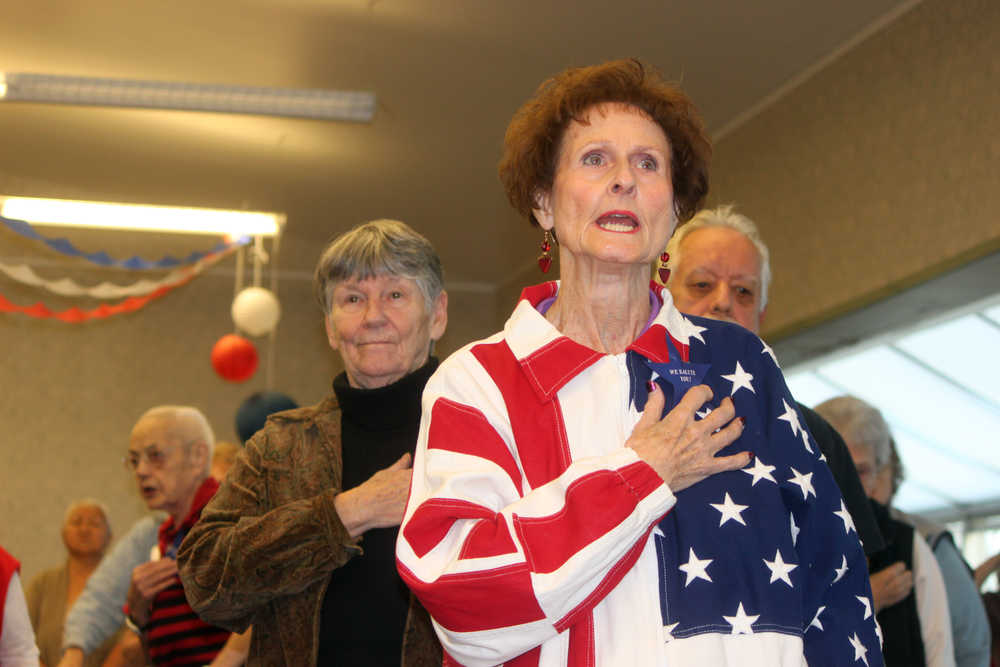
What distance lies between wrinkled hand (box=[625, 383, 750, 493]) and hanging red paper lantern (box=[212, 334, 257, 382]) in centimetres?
655

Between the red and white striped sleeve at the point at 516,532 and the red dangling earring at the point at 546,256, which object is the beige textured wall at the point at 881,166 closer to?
the red dangling earring at the point at 546,256

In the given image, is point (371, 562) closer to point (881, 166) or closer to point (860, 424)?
point (860, 424)

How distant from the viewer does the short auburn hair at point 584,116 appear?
5.77 feet

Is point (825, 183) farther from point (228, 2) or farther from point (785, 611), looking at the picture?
point (785, 611)

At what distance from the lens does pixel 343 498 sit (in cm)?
218

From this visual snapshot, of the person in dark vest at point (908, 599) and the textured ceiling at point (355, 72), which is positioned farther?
the textured ceiling at point (355, 72)

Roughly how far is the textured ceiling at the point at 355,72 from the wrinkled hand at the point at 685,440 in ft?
12.4

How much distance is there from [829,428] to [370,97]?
14.4 ft

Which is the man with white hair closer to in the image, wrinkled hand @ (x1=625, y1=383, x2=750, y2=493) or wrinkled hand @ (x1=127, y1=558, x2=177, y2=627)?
wrinkled hand @ (x1=625, y1=383, x2=750, y2=493)

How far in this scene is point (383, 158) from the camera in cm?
795

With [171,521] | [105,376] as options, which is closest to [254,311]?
[105,376]

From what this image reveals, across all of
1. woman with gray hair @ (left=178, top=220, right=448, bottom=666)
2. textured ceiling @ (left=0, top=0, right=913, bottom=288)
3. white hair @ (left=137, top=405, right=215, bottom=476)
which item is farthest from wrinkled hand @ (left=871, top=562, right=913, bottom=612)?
textured ceiling @ (left=0, top=0, right=913, bottom=288)

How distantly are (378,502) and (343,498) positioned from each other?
0.08m

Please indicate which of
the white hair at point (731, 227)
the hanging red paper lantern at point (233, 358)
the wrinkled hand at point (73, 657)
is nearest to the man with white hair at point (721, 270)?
the white hair at point (731, 227)
